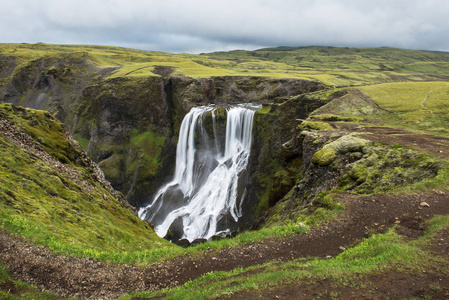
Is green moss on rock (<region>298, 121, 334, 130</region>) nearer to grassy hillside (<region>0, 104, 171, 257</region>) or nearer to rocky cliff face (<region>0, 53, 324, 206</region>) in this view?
grassy hillside (<region>0, 104, 171, 257</region>)

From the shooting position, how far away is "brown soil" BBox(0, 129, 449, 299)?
7426 millimetres

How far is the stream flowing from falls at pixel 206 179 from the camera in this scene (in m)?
37.3

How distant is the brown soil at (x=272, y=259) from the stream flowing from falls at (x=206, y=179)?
24302 mm

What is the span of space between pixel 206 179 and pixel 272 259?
35.3m

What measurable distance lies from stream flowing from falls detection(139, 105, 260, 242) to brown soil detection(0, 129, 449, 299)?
79.7 ft

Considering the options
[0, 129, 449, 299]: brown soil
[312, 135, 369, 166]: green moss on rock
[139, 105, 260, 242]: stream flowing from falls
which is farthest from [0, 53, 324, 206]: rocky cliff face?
[0, 129, 449, 299]: brown soil

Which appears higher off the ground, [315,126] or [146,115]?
[315,126]

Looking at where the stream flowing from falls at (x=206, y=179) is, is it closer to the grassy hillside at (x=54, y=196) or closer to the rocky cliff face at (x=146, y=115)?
the rocky cliff face at (x=146, y=115)

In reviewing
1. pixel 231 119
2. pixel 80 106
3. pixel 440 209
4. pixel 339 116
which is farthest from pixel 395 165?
pixel 80 106

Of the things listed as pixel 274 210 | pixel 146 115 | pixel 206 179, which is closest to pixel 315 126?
pixel 274 210

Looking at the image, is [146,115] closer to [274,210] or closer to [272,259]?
[274,210]

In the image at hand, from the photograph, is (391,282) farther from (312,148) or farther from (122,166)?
(122,166)

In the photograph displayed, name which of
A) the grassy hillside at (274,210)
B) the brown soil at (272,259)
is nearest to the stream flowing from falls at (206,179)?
the grassy hillside at (274,210)

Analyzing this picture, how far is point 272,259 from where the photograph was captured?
10.7 metres
